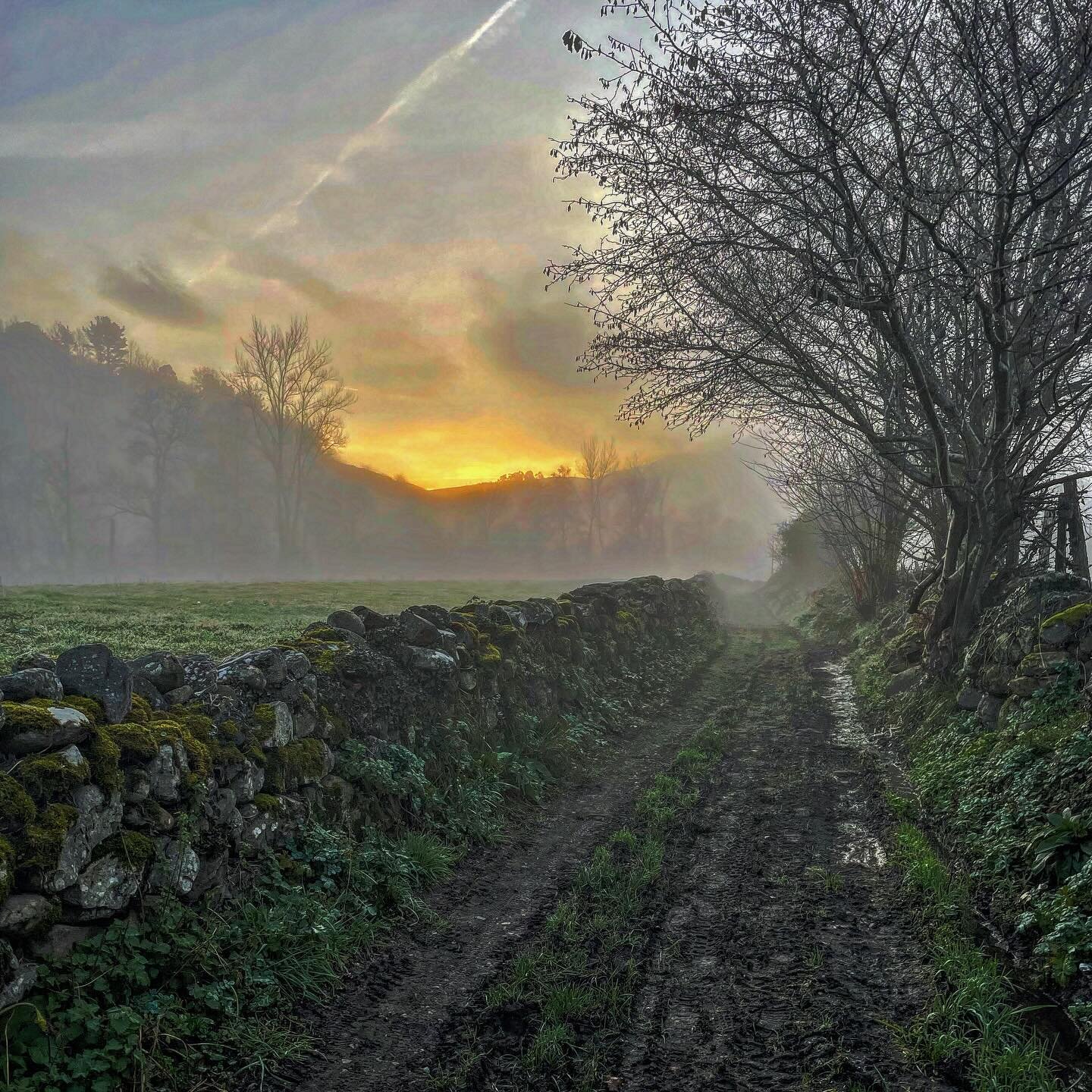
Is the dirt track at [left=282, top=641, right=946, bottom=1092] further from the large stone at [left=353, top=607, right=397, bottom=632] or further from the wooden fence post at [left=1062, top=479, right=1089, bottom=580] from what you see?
the wooden fence post at [left=1062, top=479, right=1089, bottom=580]

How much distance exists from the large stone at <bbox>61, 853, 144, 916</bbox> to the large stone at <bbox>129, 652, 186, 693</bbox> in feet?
5.30

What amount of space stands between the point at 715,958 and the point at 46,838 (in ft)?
13.1

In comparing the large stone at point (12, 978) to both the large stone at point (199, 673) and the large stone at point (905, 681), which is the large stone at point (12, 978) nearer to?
the large stone at point (199, 673)

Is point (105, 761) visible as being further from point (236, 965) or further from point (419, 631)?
point (419, 631)

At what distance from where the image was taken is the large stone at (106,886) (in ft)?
11.5

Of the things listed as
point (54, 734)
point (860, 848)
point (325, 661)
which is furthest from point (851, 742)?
point (54, 734)

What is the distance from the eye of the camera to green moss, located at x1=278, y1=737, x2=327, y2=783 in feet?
17.8

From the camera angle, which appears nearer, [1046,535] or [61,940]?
[61,940]

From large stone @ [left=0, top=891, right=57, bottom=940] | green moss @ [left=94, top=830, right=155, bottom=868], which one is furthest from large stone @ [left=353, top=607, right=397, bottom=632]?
large stone @ [left=0, top=891, right=57, bottom=940]

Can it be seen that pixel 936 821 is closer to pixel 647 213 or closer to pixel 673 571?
pixel 647 213

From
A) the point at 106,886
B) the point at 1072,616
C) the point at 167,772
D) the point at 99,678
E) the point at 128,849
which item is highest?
the point at 1072,616

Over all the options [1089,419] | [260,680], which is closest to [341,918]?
[260,680]

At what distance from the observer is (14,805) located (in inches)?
135

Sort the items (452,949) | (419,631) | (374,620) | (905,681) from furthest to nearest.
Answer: (905,681) → (374,620) → (419,631) → (452,949)
